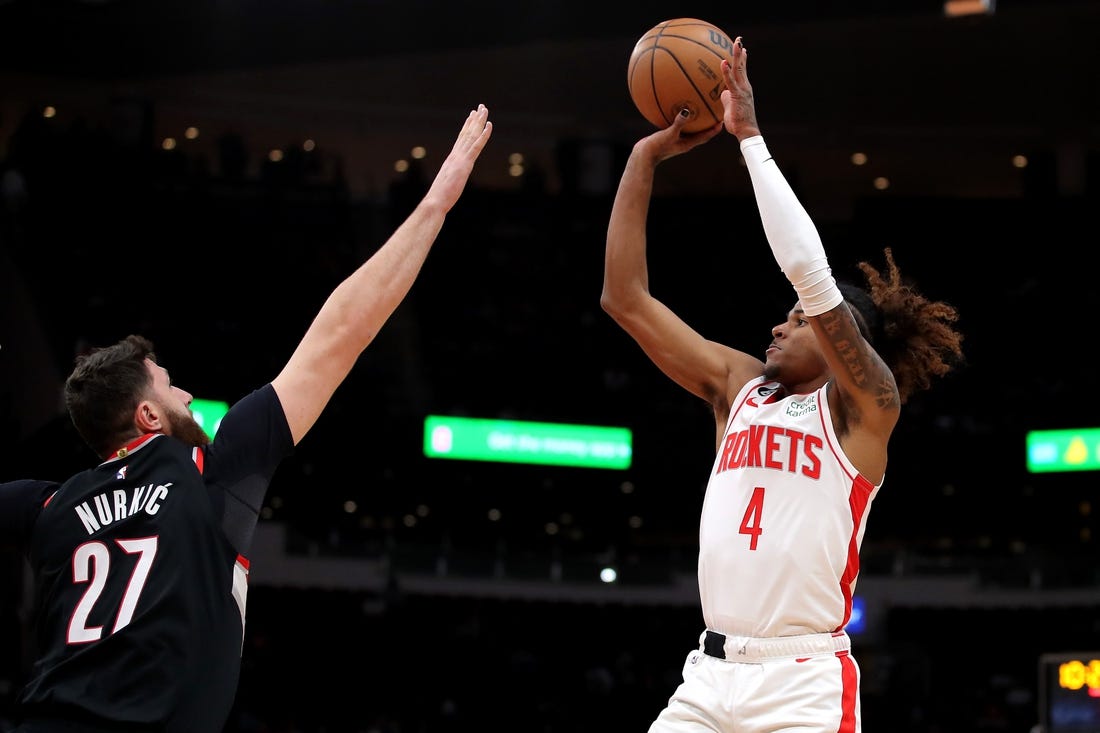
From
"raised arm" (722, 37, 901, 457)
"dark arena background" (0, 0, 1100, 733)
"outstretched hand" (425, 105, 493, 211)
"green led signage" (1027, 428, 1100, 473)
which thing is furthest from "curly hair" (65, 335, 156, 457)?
"green led signage" (1027, 428, 1100, 473)

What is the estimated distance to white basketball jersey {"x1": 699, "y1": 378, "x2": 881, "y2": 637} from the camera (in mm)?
3463

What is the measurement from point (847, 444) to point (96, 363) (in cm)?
204

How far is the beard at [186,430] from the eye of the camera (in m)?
2.82

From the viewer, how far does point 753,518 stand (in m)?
3.55

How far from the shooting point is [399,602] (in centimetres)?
1791

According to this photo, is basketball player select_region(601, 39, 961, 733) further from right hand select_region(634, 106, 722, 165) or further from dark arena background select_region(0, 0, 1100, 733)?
dark arena background select_region(0, 0, 1100, 733)

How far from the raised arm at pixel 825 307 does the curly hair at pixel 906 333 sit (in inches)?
14.8

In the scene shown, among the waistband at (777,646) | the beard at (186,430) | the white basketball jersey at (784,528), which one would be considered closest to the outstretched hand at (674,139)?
the white basketball jersey at (784,528)

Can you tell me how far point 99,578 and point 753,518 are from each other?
179 cm

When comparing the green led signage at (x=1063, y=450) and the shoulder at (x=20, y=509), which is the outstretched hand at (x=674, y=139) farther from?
the green led signage at (x=1063, y=450)

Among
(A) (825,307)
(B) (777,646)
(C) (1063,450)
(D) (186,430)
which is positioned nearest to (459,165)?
(D) (186,430)

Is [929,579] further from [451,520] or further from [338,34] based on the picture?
[338,34]

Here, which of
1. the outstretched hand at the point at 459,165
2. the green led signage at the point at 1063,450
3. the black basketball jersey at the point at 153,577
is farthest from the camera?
the green led signage at the point at 1063,450

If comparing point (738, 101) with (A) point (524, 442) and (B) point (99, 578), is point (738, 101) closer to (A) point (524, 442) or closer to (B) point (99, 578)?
(B) point (99, 578)
